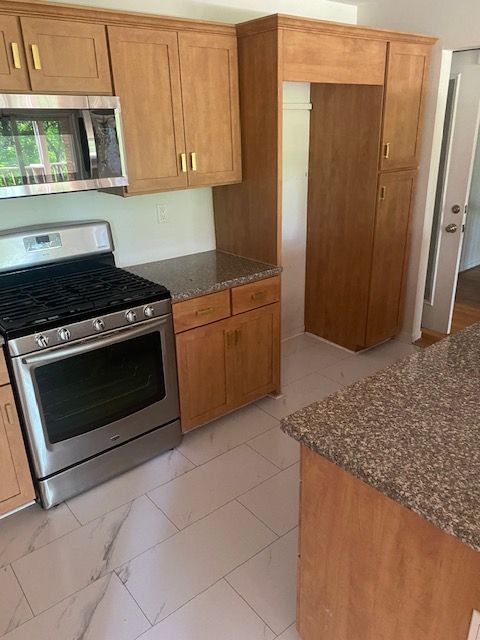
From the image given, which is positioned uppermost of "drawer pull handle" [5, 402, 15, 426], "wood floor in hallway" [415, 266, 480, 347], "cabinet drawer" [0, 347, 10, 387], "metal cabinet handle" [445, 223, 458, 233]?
"metal cabinet handle" [445, 223, 458, 233]

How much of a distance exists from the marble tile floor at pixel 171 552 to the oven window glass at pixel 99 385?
0.38 metres

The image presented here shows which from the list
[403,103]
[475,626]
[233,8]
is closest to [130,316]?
[475,626]

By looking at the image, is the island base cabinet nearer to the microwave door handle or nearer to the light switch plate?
the light switch plate

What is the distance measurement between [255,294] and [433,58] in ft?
6.71

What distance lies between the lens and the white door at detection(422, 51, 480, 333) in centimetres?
333

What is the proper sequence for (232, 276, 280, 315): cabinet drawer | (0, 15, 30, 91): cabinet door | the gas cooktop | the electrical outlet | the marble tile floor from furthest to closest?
the electrical outlet < (232, 276, 280, 315): cabinet drawer < the gas cooktop < (0, 15, 30, 91): cabinet door < the marble tile floor

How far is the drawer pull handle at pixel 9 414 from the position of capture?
205cm

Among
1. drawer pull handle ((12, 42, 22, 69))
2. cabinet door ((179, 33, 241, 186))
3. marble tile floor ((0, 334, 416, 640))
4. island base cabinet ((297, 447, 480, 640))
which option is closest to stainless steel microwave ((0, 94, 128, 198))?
drawer pull handle ((12, 42, 22, 69))

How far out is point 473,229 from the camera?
5.33m

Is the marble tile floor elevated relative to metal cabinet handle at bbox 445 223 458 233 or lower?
lower

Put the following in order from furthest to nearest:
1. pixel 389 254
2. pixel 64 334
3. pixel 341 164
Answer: pixel 389 254 → pixel 341 164 → pixel 64 334

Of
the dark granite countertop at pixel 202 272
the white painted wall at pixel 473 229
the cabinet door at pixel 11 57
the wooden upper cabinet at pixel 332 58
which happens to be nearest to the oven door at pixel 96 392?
the dark granite countertop at pixel 202 272

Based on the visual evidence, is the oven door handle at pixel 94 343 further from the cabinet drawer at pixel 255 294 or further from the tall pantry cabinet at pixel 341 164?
the tall pantry cabinet at pixel 341 164

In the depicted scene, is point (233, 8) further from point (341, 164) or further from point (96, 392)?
point (96, 392)
